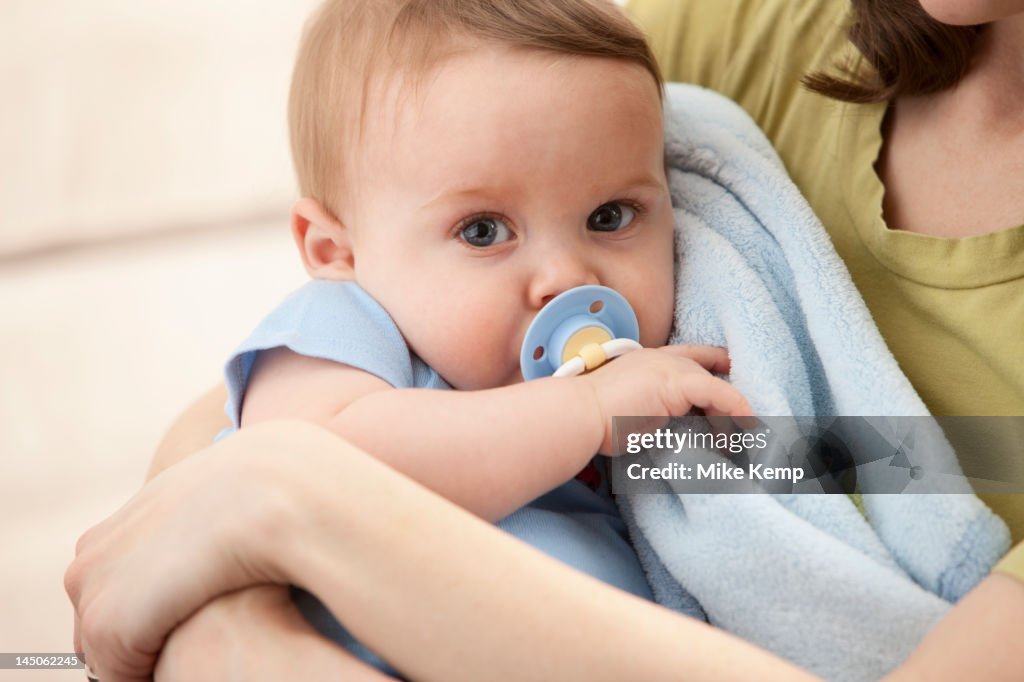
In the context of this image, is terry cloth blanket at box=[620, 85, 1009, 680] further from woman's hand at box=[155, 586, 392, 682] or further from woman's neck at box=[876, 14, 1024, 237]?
woman's hand at box=[155, 586, 392, 682]

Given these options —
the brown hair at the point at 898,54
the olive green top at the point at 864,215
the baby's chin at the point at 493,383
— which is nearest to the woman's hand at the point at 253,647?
the baby's chin at the point at 493,383

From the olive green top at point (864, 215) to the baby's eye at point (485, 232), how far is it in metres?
0.35

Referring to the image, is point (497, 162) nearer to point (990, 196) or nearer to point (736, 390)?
point (736, 390)

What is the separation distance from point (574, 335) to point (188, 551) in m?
0.38

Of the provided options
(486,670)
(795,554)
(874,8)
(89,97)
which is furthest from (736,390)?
(89,97)

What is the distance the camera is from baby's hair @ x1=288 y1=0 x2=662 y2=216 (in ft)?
3.19

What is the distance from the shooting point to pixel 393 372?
95 centimetres

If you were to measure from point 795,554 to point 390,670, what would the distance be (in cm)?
33

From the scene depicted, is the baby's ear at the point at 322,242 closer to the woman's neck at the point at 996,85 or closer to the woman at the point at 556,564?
the woman at the point at 556,564

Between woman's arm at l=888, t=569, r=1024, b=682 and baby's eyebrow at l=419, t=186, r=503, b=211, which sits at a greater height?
baby's eyebrow at l=419, t=186, r=503, b=211

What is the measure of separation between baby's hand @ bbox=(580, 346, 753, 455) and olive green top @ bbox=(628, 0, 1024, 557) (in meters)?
0.22

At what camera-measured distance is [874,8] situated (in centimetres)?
112

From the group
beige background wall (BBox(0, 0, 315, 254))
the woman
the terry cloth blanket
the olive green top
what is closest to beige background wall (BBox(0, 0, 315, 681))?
beige background wall (BBox(0, 0, 315, 254))

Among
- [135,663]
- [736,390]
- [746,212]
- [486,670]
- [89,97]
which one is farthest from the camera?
[89,97]
